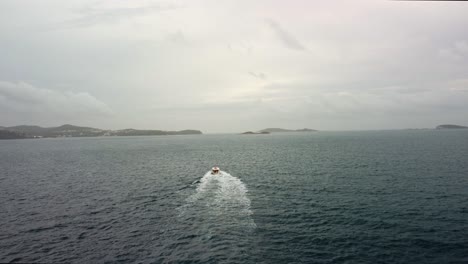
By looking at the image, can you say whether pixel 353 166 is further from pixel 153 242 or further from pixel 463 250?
pixel 153 242

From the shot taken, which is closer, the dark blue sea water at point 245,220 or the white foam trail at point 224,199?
the dark blue sea water at point 245,220

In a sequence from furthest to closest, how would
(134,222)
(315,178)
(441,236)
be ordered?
(315,178)
(134,222)
(441,236)

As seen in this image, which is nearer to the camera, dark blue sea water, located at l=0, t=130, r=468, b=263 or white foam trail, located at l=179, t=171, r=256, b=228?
dark blue sea water, located at l=0, t=130, r=468, b=263

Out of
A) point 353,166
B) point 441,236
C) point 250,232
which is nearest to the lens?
point 441,236

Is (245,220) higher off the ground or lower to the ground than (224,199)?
lower

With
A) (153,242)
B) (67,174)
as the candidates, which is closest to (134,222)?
(153,242)

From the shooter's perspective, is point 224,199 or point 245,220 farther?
point 224,199

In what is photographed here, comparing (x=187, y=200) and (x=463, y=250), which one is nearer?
(x=463, y=250)
